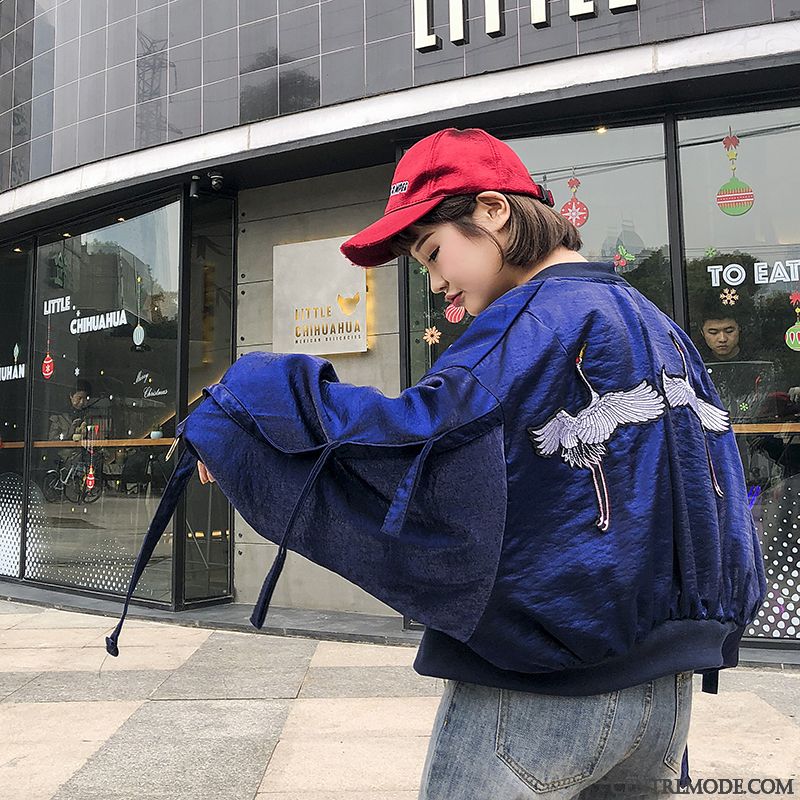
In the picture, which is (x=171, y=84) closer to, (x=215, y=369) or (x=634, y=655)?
(x=215, y=369)

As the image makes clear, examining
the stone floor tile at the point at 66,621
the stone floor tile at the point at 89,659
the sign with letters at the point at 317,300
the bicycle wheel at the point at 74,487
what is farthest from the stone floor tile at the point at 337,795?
the bicycle wheel at the point at 74,487

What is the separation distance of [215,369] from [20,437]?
315cm

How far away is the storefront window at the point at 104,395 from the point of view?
7762 millimetres

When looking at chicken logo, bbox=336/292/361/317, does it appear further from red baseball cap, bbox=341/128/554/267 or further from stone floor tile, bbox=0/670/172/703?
red baseball cap, bbox=341/128/554/267

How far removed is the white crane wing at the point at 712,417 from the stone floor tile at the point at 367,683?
3.94 m

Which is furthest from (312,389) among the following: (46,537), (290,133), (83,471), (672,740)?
(46,537)

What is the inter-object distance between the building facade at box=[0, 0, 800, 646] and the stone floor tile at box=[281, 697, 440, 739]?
2.58 meters

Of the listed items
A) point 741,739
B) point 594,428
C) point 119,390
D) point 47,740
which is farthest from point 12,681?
point 594,428

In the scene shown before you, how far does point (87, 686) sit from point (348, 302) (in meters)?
3.88

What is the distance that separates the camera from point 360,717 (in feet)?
14.7

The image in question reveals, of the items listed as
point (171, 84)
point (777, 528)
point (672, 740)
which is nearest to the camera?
point (672, 740)

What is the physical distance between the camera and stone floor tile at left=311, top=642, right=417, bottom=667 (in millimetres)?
5707

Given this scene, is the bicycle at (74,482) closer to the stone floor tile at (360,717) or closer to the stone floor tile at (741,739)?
the stone floor tile at (360,717)

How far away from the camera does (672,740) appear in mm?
1302
